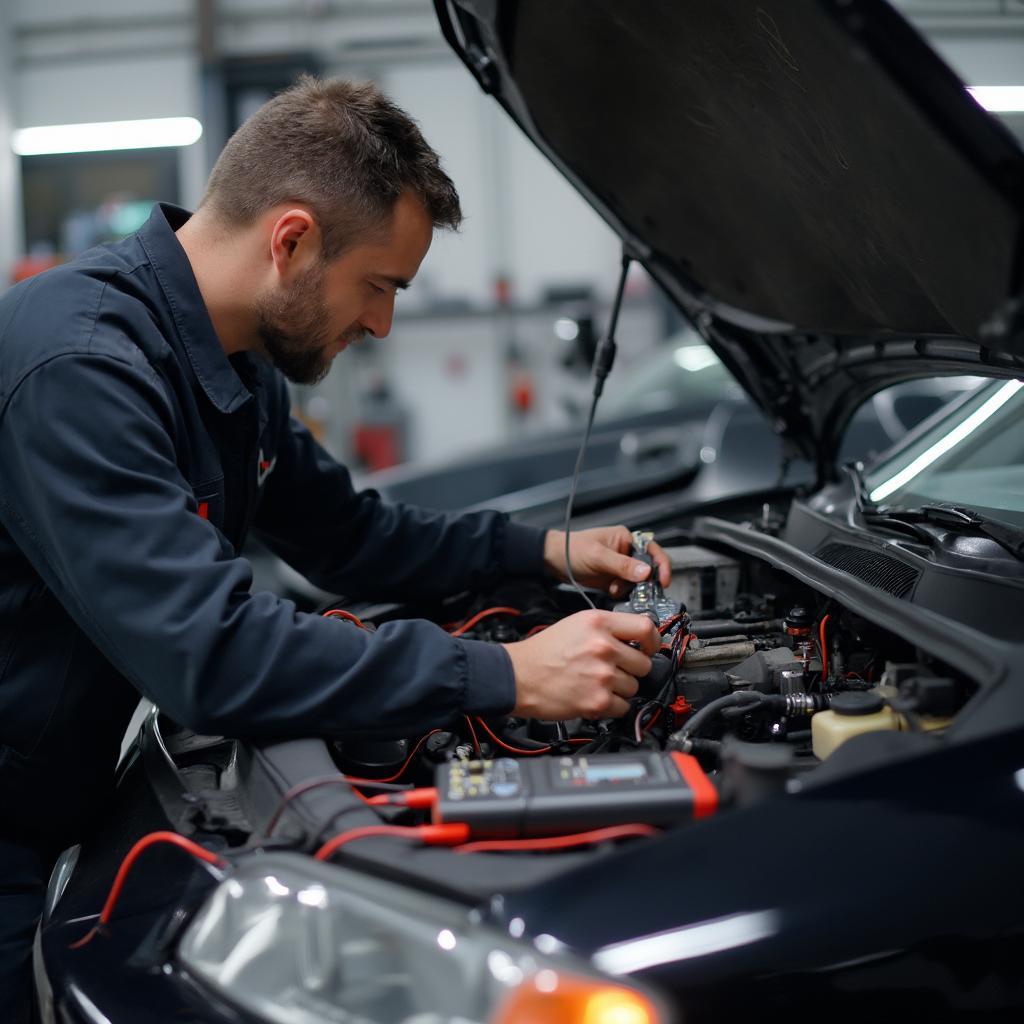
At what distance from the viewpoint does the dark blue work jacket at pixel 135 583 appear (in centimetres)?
121

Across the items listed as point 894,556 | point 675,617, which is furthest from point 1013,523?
point 675,617

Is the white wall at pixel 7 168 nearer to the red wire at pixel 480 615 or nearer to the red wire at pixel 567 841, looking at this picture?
the red wire at pixel 480 615

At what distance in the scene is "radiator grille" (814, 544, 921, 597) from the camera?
150 cm

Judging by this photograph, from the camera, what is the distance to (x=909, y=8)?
714 cm

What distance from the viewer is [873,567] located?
159 cm

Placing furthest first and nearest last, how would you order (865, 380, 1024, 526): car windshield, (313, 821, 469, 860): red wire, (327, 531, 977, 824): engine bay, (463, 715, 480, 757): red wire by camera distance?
(865, 380, 1024, 526): car windshield → (463, 715, 480, 757): red wire → (327, 531, 977, 824): engine bay → (313, 821, 469, 860): red wire

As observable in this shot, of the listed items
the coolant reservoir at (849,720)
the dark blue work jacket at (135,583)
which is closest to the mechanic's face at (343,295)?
the dark blue work jacket at (135,583)

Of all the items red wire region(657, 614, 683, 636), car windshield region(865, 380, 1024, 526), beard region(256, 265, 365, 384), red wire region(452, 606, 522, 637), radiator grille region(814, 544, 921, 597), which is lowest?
red wire region(452, 606, 522, 637)

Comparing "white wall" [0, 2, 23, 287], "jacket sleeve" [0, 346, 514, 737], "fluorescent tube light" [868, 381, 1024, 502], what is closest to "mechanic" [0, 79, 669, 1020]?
"jacket sleeve" [0, 346, 514, 737]

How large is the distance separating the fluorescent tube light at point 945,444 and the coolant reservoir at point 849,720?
799mm

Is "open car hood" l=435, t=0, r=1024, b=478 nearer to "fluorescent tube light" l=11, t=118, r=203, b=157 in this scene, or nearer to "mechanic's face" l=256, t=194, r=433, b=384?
"mechanic's face" l=256, t=194, r=433, b=384

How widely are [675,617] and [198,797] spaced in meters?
0.77

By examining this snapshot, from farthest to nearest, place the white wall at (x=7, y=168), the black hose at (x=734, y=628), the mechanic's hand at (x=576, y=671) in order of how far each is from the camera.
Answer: the white wall at (x=7, y=168)
the black hose at (x=734, y=628)
the mechanic's hand at (x=576, y=671)

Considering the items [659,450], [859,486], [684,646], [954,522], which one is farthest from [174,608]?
[659,450]
